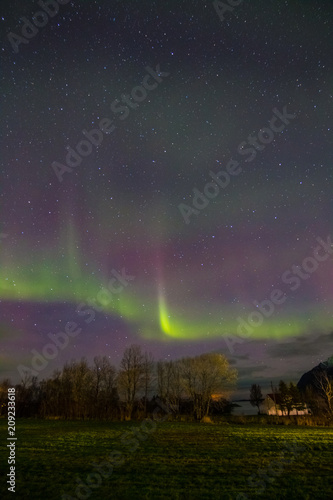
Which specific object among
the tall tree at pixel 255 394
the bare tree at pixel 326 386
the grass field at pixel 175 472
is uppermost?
the grass field at pixel 175 472

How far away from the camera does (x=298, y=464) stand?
49.0 feet

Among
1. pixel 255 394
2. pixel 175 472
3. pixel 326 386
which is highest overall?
pixel 175 472

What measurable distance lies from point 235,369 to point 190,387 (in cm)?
922

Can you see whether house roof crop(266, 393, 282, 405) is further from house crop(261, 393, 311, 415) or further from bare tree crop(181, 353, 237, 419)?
bare tree crop(181, 353, 237, 419)

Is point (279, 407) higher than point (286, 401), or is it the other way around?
point (286, 401)

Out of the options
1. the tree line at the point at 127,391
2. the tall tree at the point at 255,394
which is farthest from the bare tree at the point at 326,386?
the tall tree at the point at 255,394

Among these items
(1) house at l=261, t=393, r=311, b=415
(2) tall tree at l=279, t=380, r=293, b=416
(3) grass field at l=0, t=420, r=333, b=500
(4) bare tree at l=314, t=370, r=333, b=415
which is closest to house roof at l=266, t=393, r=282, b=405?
(1) house at l=261, t=393, r=311, b=415

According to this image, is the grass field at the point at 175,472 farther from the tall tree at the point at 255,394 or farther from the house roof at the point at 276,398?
the tall tree at the point at 255,394

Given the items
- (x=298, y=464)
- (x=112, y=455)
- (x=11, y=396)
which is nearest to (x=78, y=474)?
(x=112, y=455)

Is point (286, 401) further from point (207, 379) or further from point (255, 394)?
point (255, 394)

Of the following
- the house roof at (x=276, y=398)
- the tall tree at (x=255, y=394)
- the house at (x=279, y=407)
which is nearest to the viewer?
the house at (x=279, y=407)

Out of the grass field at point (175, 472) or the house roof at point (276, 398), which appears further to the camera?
the house roof at point (276, 398)

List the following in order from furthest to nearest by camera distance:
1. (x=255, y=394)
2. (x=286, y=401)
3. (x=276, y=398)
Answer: (x=255, y=394) → (x=276, y=398) → (x=286, y=401)

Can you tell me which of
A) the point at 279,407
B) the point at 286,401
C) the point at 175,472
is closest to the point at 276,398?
the point at 279,407
